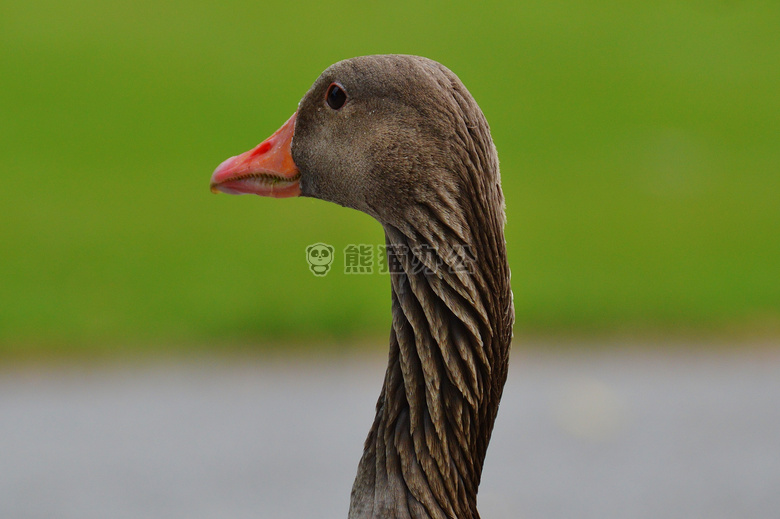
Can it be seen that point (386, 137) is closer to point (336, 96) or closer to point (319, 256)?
point (336, 96)

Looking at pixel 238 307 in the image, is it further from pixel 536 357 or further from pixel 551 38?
pixel 551 38

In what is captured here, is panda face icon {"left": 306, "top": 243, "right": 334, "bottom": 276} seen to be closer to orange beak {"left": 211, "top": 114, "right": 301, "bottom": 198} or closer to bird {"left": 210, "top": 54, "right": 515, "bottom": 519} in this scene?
orange beak {"left": 211, "top": 114, "right": 301, "bottom": 198}

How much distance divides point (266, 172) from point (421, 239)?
1.49ft

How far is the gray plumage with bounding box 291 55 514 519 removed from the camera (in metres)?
1.86

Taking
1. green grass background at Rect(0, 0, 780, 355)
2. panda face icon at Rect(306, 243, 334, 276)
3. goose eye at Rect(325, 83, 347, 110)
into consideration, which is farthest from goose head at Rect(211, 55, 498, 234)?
green grass background at Rect(0, 0, 780, 355)

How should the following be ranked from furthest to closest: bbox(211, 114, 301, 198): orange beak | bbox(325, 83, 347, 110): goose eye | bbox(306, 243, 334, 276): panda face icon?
bbox(306, 243, 334, 276): panda face icon
bbox(211, 114, 301, 198): orange beak
bbox(325, 83, 347, 110): goose eye

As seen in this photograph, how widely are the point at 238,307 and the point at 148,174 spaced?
2854mm

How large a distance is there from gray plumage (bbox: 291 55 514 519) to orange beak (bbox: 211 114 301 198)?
35mm

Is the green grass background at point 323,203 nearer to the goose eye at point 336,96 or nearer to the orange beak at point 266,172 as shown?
the orange beak at point 266,172

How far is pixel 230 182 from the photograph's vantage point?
2.12 meters

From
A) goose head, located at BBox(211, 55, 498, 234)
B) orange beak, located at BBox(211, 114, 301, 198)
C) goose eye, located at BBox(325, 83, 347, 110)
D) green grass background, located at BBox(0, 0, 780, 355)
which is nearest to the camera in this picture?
goose head, located at BBox(211, 55, 498, 234)

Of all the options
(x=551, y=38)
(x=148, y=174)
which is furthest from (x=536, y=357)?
(x=551, y=38)

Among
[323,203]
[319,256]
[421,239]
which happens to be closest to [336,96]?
[421,239]

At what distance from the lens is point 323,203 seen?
305 inches
